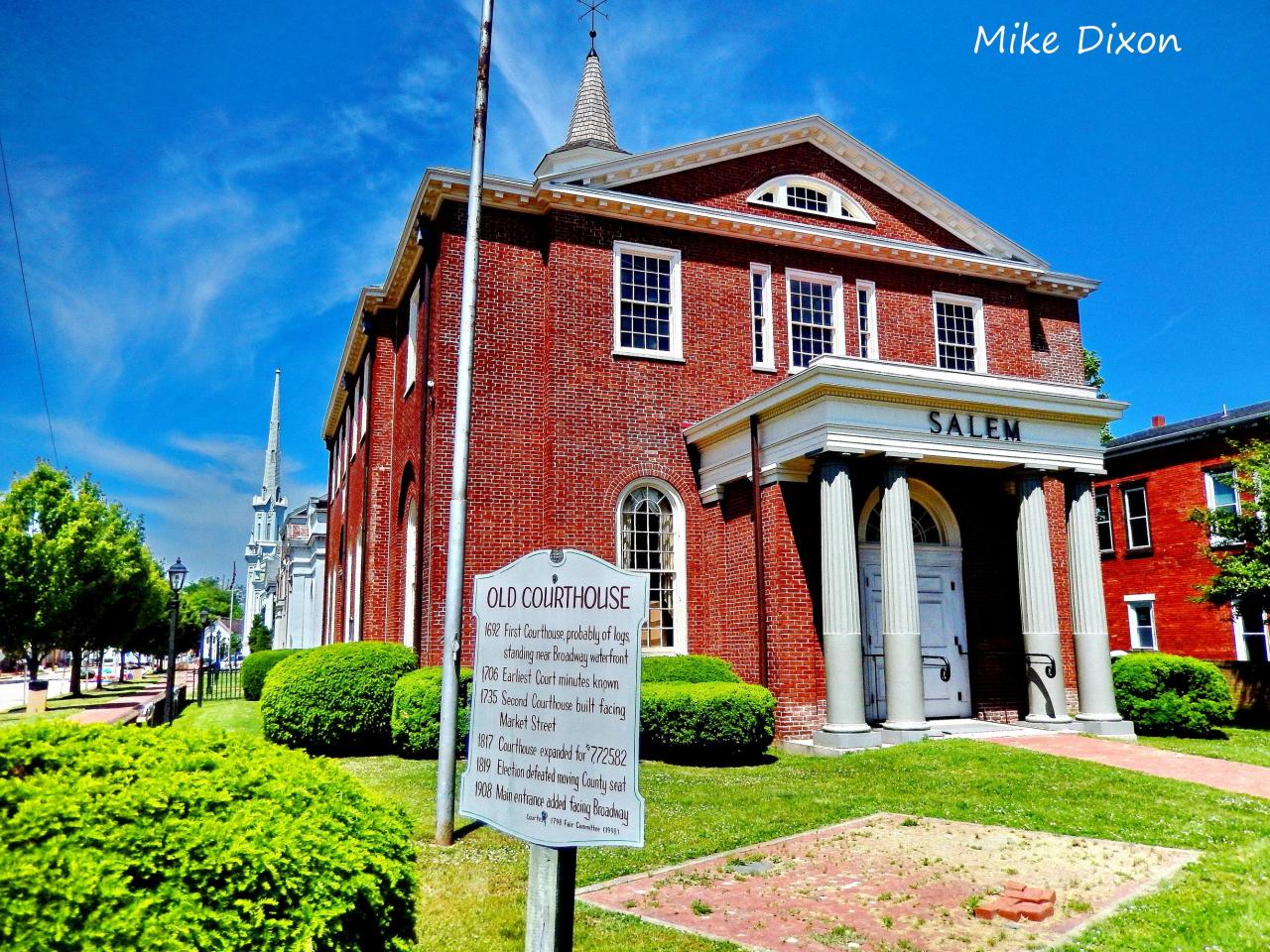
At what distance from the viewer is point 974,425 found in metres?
15.1

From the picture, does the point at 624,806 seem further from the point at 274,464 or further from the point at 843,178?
the point at 274,464

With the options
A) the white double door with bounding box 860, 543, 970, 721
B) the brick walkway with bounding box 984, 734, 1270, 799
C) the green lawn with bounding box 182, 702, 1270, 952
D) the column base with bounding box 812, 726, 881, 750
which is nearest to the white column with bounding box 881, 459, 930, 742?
the column base with bounding box 812, 726, 881, 750

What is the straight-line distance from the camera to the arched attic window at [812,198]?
1895 cm

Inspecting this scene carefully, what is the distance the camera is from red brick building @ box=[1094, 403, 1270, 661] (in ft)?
81.9

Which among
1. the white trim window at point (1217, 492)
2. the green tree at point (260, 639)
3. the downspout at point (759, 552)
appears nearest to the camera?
the downspout at point (759, 552)

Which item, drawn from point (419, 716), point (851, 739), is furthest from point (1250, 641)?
point (419, 716)

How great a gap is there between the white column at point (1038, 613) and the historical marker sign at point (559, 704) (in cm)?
1303

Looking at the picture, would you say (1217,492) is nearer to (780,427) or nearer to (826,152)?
(826,152)

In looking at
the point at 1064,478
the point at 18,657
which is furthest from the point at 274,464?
the point at 1064,478

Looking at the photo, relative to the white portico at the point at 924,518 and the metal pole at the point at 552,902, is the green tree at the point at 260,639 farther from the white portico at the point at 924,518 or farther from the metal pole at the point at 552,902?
the metal pole at the point at 552,902

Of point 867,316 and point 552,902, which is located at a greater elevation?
point 867,316

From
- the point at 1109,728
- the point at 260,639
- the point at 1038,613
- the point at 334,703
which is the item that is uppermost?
the point at 1038,613

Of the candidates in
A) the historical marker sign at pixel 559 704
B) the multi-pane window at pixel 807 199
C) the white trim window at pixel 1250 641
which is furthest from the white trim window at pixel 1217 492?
the historical marker sign at pixel 559 704

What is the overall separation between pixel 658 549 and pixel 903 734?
17.8 ft
